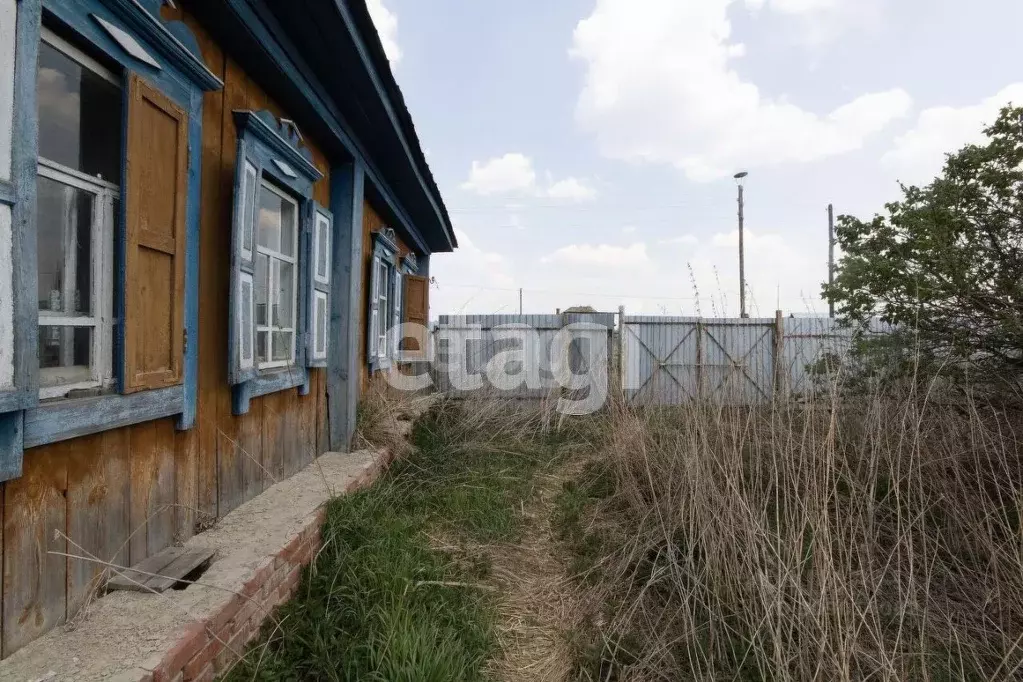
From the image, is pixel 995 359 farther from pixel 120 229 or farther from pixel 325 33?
pixel 120 229

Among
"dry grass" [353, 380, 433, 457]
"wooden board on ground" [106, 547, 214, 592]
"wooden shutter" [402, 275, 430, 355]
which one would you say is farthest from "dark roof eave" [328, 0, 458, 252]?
"wooden board on ground" [106, 547, 214, 592]

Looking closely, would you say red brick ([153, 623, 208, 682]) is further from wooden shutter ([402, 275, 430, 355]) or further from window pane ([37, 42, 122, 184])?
wooden shutter ([402, 275, 430, 355])

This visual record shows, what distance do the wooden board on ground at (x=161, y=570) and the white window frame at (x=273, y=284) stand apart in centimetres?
97

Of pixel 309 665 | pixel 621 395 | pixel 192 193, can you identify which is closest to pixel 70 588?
pixel 309 665

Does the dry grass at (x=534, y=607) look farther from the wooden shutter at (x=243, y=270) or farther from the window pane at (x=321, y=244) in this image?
the window pane at (x=321, y=244)

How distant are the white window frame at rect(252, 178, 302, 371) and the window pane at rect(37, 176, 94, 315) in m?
0.93

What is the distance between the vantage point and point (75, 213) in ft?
5.57

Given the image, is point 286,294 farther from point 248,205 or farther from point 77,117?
point 77,117

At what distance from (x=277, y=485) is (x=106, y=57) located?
92.6 inches

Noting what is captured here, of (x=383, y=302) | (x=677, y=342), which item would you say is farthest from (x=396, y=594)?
(x=677, y=342)

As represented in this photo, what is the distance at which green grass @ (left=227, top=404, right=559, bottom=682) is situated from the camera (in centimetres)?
205

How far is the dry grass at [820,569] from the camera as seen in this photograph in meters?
1.81

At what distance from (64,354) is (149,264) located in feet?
1.37

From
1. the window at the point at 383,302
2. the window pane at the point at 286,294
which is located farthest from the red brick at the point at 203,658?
the window at the point at 383,302
